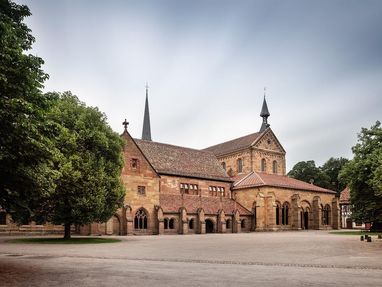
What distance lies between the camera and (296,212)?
6394cm

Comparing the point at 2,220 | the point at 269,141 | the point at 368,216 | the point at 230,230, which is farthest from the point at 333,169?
the point at 2,220

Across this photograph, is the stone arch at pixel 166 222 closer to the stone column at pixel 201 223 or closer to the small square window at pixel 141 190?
the small square window at pixel 141 190

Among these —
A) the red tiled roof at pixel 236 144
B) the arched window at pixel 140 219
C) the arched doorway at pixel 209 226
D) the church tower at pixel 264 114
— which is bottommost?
the arched doorway at pixel 209 226

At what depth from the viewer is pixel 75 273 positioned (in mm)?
13609

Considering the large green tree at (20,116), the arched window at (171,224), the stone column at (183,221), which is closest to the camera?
the large green tree at (20,116)

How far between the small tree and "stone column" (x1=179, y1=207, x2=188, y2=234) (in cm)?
1724

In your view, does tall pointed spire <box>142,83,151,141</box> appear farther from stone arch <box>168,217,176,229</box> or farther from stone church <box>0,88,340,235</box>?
stone arch <box>168,217,176,229</box>

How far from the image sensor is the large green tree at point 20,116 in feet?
41.8

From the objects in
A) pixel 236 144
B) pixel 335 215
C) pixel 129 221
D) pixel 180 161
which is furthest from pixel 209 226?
pixel 236 144

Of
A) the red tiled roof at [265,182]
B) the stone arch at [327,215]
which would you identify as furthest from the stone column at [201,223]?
the stone arch at [327,215]

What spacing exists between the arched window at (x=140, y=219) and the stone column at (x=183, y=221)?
15.1 feet

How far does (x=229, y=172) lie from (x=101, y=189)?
46.7 meters

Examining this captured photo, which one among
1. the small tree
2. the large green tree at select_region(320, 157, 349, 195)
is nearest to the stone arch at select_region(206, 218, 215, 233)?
the small tree

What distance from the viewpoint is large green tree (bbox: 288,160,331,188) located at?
10731 centimetres
